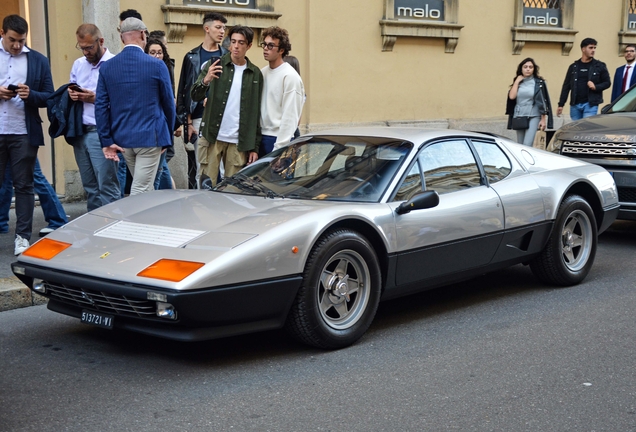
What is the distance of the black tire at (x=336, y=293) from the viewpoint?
4766 mm

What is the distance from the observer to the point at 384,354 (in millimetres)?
4965

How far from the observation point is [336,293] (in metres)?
4.97

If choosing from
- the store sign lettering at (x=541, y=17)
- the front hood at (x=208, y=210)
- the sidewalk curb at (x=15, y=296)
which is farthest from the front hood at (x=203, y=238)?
the store sign lettering at (x=541, y=17)

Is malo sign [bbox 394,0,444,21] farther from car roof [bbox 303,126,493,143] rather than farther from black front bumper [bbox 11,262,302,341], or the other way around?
black front bumper [bbox 11,262,302,341]

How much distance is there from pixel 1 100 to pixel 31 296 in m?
1.96

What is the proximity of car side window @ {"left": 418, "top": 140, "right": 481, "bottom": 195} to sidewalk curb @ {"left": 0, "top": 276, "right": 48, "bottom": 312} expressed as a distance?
2.87 meters

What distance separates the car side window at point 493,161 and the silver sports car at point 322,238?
0.01 metres

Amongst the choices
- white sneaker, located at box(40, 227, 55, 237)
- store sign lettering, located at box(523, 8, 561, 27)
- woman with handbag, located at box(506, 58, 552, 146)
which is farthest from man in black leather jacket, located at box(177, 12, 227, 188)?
store sign lettering, located at box(523, 8, 561, 27)

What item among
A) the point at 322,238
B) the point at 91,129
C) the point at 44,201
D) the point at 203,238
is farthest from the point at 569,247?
the point at 44,201

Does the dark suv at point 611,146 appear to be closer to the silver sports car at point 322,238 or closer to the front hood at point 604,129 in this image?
the front hood at point 604,129

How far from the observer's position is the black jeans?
7.20m

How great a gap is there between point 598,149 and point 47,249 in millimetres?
5888

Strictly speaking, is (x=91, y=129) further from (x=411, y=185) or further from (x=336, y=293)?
(x=336, y=293)

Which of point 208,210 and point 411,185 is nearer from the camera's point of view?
point 208,210
